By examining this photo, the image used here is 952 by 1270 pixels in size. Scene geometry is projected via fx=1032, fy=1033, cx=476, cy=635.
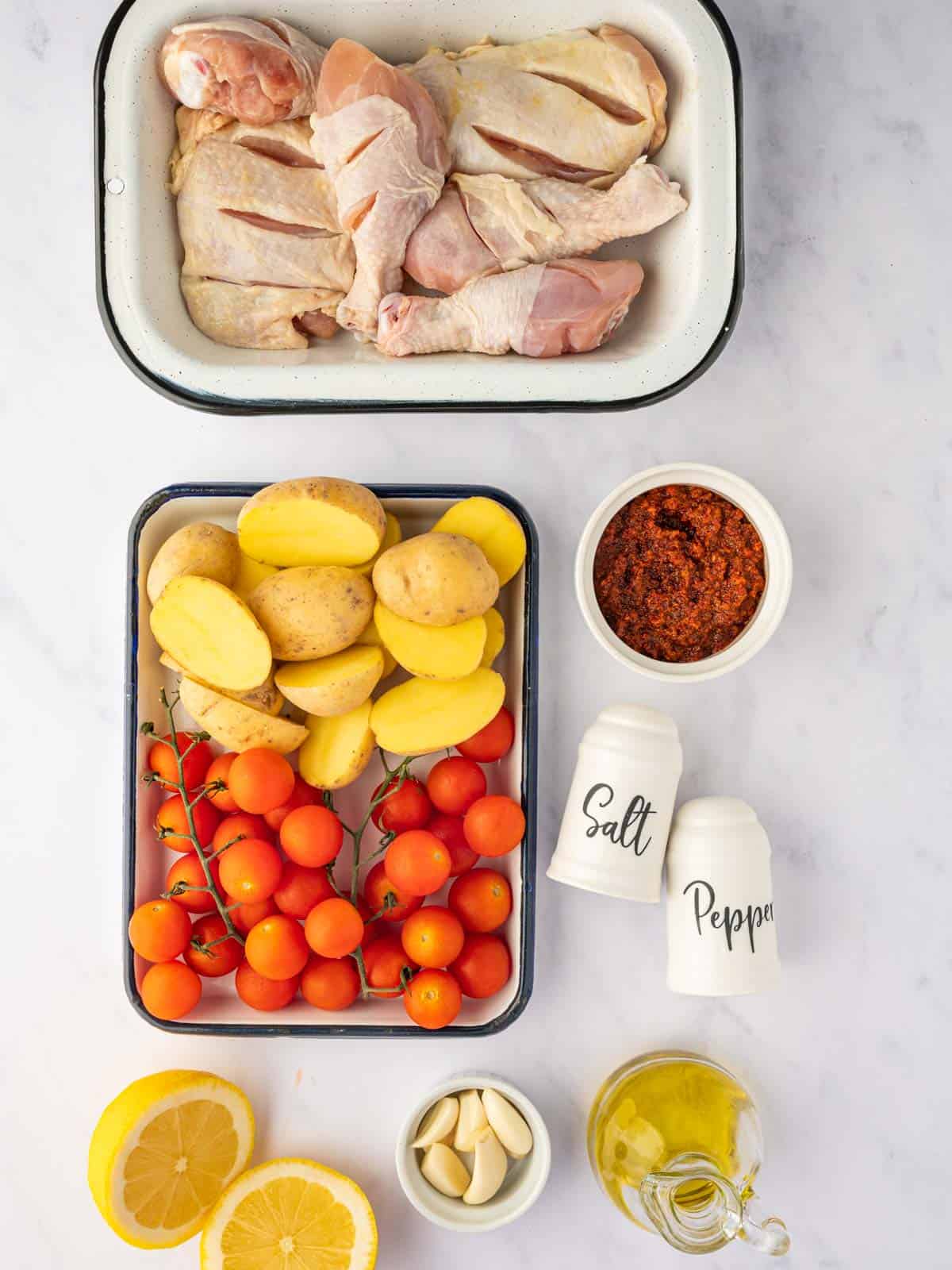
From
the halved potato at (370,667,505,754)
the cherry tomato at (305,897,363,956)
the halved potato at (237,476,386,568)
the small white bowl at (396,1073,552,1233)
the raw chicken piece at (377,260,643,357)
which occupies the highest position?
the raw chicken piece at (377,260,643,357)

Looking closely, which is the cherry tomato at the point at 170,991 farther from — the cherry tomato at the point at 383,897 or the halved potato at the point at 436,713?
the halved potato at the point at 436,713

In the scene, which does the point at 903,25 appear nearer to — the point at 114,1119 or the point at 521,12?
the point at 521,12

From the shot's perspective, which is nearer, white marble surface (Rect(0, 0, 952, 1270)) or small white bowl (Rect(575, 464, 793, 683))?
small white bowl (Rect(575, 464, 793, 683))

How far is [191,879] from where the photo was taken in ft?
4.00

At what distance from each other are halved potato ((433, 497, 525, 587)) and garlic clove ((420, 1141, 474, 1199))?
0.68 meters

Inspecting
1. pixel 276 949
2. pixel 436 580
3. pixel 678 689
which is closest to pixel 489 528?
pixel 436 580

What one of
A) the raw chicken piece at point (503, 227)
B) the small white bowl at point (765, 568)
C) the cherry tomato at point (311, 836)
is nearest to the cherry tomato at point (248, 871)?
the cherry tomato at point (311, 836)

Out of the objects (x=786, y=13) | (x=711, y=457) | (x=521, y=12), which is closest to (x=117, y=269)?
(x=521, y=12)

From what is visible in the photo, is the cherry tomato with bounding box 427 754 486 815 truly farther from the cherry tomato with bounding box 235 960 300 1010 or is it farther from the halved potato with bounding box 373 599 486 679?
the cherry tomato with bounding box 235 960 300 1010

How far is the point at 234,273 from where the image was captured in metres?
1.24

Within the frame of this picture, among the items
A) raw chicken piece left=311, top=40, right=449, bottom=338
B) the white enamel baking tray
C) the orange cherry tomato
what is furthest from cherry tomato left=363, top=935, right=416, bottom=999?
raw chicken piece left=311, top=40, right=449, bottom=338

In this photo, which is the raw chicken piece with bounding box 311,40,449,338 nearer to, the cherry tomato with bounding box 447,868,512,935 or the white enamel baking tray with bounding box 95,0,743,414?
the white enamel baking tray with bounding box 95,0,743,414

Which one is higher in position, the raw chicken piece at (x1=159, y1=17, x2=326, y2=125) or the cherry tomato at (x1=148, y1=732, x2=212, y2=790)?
the raw chicken piece at (x1=159, y1=17, x2=326, y2=125)

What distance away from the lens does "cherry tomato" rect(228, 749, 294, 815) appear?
115cm
